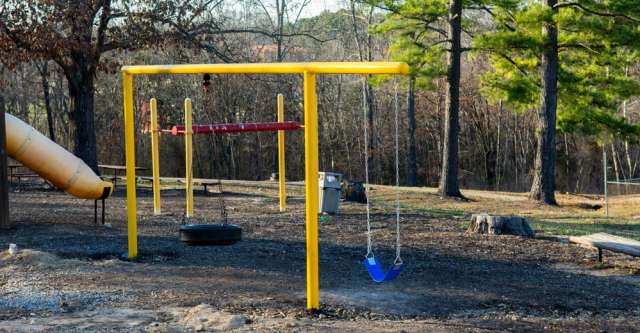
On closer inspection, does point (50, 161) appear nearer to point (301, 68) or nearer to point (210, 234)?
point (210, 234)

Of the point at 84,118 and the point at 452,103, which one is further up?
the point at 452,103

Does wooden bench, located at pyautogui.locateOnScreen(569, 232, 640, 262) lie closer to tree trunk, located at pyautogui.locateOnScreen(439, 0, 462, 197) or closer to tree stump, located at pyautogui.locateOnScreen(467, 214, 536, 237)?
tree stump, located at pyautogui.locateOnScreen(467, 214, 536, 237)

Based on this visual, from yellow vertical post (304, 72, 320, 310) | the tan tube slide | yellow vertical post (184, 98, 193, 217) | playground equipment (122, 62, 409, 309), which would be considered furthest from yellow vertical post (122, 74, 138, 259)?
the tan tube slide

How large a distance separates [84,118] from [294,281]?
13.7 m

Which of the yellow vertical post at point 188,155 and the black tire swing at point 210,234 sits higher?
the yellow vertical post at point 188,155

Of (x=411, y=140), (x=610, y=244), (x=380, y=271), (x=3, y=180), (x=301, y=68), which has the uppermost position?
(x=301, y=68)

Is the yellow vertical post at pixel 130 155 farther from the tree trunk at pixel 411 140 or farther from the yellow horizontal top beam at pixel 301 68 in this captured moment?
the tree trunk at pixel 411 140

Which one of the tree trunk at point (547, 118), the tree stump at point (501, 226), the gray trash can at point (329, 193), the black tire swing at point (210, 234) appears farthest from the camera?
the tree trunk at point (547, 118)

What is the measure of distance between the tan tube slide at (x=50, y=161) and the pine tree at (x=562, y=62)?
11234 mm

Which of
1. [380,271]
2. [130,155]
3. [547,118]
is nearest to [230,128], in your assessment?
[130,155]

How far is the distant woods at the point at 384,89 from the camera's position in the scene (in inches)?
806

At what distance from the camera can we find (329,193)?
50.2 ft

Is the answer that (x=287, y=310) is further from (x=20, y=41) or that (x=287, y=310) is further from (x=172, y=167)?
(x=172, y=167)

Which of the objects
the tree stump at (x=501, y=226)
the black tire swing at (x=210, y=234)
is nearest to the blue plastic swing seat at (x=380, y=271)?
the black tire swing at (x=210, y=234)
